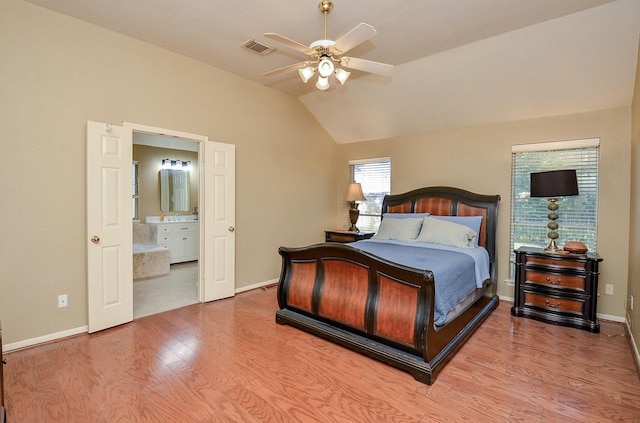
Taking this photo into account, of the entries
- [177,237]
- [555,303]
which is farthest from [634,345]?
[177,237]

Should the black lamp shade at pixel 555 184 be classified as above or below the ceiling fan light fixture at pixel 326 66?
below

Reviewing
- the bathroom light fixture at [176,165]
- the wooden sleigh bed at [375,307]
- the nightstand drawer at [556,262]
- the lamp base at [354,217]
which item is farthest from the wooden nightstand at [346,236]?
the bathroom light fixture at [176,165]

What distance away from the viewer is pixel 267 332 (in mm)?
3203

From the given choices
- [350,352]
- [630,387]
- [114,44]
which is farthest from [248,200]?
[630,387]

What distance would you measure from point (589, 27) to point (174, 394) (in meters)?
4.66

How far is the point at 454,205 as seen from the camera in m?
4.48

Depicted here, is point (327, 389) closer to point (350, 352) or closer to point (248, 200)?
point (350, 352)

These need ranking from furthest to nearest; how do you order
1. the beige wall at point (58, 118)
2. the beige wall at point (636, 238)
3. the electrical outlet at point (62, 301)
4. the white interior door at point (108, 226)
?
the white interior door at point (108, 226), the electrical outlet at point (62, 301), the beige wall at point (58, 118), the beige wall at point (636, 238)

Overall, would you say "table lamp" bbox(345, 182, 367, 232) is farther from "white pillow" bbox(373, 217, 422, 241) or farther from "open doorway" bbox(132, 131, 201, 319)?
"open doorway" bbox(132, 131, 201, 319)

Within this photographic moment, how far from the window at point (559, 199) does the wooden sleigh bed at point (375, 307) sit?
94cm

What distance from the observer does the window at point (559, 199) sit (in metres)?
3.68

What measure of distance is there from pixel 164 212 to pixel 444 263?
20.0ft

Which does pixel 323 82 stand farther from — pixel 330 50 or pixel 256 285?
pixel 256 285

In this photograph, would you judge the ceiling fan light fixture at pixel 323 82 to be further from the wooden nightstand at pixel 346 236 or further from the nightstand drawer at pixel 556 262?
the nightstand drawer at pixel 556 262
